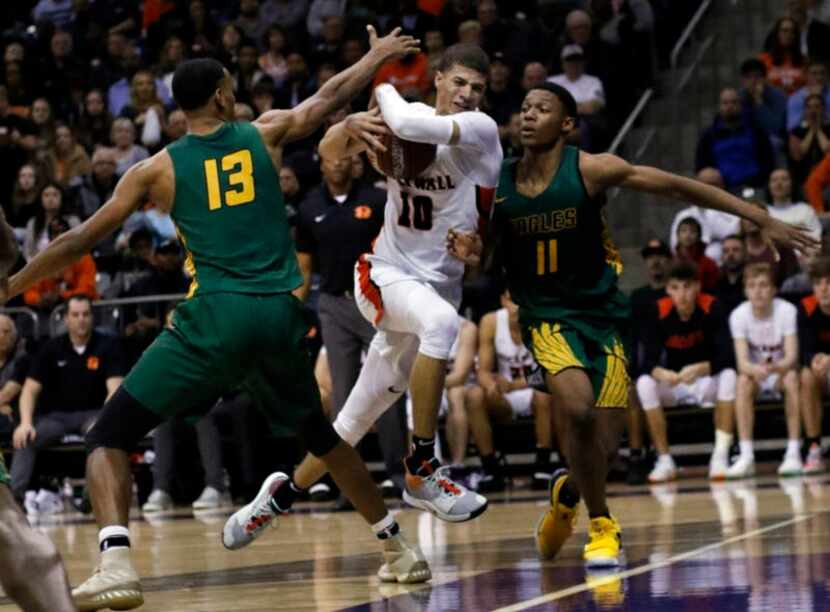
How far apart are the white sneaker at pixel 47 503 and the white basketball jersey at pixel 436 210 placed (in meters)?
7.48

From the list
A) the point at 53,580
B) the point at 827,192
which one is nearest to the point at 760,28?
the point at 827,192

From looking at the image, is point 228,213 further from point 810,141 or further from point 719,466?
point 810,141

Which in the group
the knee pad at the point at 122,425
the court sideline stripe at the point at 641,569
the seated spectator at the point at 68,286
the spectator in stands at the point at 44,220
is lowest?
the court sideline stripe at the point at 641,569

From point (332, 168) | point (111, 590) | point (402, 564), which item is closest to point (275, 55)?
point (332, 168)

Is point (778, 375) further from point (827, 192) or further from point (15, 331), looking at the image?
point (15, 331)

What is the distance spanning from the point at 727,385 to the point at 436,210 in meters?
6.61

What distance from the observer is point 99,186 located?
60.3 feet

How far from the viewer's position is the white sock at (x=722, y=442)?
531 inches

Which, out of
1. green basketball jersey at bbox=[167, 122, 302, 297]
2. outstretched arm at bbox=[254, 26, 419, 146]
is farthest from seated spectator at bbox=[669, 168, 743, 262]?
green basketball jersey at bbox=[167, 122, 302, 297]

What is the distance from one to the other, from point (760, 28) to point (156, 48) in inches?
278

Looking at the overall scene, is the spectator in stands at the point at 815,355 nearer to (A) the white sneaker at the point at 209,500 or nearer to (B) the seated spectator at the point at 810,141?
(B) the seated spectator at the point at 810,141

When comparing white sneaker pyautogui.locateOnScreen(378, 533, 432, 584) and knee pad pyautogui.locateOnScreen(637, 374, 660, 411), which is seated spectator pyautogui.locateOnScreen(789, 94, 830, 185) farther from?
white sneaker pyautogui.locateOnScreen(378, 533, 432, 584)

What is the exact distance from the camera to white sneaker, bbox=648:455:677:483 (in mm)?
13438

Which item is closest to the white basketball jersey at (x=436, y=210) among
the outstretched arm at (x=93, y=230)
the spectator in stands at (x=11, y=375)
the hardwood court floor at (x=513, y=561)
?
the hardwood court floor at (x=513, y=561)
